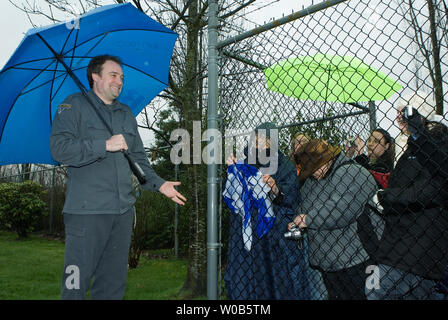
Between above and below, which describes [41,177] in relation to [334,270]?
above

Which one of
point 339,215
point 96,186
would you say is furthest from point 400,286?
point 96,186

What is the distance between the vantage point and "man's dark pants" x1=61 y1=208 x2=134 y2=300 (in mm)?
1917

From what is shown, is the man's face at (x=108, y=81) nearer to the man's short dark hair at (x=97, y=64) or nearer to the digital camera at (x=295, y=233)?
the man's short dark hair at (x=97, y=64)

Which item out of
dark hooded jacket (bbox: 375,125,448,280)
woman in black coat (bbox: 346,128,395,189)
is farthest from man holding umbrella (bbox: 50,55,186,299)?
woman in black coat (bbox: 346,128,395,189)

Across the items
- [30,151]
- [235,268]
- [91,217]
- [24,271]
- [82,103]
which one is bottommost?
[24,271]

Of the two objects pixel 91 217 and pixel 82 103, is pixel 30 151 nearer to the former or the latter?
pixel 82 103

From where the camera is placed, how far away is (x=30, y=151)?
2727 millimetres

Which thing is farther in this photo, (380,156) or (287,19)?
(380,156)

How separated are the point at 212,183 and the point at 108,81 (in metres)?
0.93

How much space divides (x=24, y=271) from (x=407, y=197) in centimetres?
599

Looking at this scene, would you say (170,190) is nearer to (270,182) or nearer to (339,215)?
(270,182)

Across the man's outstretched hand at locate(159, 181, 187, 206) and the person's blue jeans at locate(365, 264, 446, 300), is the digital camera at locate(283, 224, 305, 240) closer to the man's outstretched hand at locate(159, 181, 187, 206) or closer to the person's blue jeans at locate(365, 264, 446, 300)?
the person's blue jeans at locate(365, 264, 446, 300)

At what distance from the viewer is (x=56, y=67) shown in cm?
270
